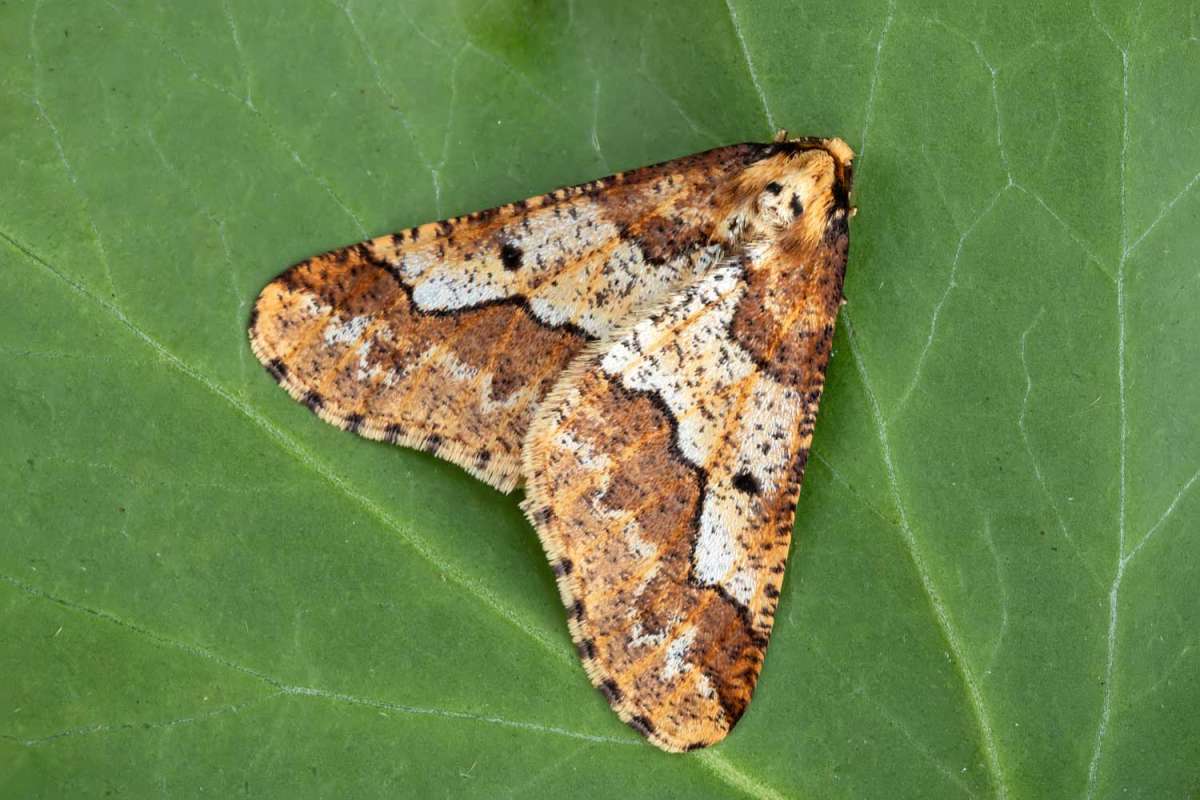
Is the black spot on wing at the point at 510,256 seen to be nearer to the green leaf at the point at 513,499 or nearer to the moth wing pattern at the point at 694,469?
the green leaf at the point at 513,499

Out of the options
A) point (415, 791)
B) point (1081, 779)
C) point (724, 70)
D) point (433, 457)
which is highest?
point (724, 70)

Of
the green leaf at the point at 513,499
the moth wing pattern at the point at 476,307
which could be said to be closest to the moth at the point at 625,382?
the moth wing pattern at the point at 476,307

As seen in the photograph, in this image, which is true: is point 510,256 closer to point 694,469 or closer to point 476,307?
point 476,307

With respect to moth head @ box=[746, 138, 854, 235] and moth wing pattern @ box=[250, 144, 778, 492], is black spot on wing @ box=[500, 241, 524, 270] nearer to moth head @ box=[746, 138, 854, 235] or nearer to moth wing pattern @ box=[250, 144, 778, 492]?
moth wing pattern @ box=[250, 144, 778, 492]

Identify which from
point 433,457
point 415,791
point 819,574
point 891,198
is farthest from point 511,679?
point 891,198

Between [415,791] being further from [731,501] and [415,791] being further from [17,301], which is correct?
Answer: [17,301]

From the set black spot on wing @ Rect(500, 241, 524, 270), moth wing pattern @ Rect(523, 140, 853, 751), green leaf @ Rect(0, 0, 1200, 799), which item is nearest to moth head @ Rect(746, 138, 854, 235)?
moth wing pattern @ Rect(523, 140, 853, 751)
